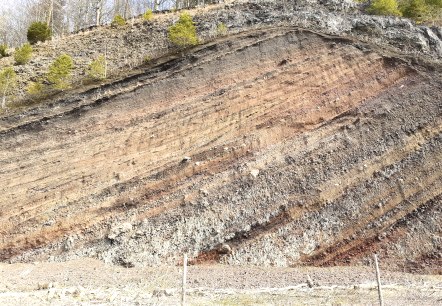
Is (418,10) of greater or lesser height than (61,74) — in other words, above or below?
above

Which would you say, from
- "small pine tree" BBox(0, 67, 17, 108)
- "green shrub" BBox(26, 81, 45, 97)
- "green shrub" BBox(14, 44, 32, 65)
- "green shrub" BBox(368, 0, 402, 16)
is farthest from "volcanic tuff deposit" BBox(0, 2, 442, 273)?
"green shrub" BBox(14, 44, 32, 65)

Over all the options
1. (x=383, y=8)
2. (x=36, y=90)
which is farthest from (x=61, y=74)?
(x=383, y=8)

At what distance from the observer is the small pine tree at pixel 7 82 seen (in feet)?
55.5

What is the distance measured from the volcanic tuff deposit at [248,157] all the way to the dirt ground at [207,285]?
0.47 m

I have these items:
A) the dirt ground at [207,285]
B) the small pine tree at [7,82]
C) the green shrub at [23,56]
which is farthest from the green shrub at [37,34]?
the dirt ground at [207,285]

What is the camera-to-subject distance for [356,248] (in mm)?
10836

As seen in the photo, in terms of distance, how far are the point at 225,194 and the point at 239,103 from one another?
10.5ft

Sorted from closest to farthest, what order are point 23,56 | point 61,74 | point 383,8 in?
1. point 61,74
2. point 383,8
3. point 23,56

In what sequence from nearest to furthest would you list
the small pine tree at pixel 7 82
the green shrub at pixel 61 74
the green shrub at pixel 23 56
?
1. the green shrub at pixel 61 74
2. the small pine tree at pixel 7 82
3. the green shrub at pixel 23 56

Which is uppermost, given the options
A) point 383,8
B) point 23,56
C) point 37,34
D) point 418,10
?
point 37,34

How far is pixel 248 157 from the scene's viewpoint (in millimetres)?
12500

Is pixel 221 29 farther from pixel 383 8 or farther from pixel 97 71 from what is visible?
pixel 383 8

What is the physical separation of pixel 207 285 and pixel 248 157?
4099 mm

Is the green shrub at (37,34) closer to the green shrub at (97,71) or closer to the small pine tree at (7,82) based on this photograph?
the small pine tree at (7,82)
